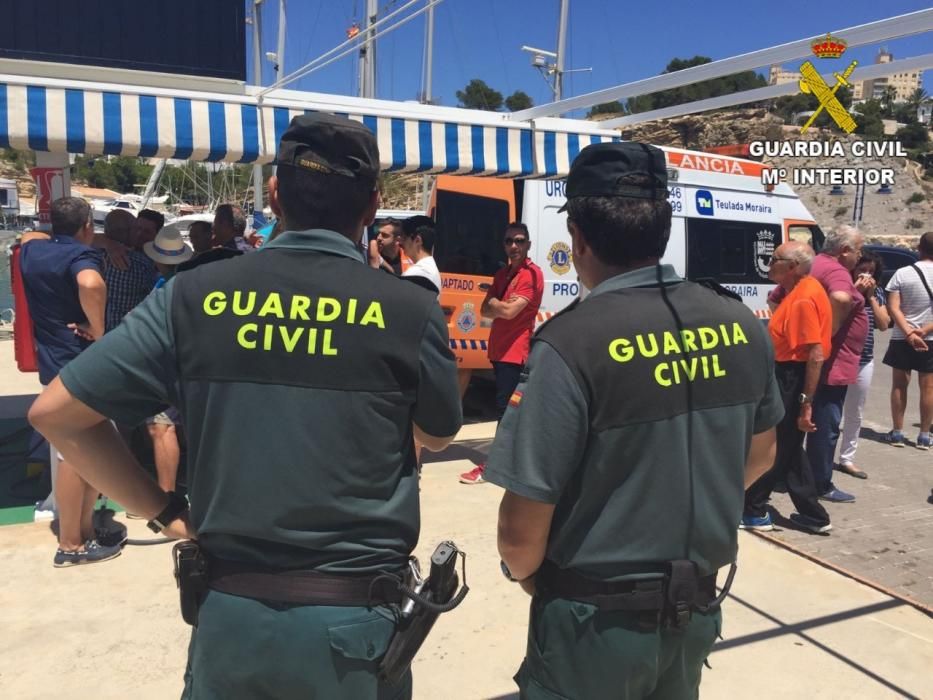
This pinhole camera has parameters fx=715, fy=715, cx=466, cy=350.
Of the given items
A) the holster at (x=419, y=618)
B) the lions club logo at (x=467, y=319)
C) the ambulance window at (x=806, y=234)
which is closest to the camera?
the holster at (x=419, y=618)

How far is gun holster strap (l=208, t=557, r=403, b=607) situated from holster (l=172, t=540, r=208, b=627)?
0.02 metres

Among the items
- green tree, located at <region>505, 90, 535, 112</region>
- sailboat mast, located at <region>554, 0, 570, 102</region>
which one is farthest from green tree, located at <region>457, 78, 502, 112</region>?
sailboat mast, located at <region>554, 0, 570, 102</region>

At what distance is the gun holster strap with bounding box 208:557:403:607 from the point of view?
4.72 feet

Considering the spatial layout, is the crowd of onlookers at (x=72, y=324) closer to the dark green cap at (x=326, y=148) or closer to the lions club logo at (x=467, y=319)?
the dark green cap at (x=326, y=148)

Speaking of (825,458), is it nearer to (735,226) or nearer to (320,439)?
(735,226)

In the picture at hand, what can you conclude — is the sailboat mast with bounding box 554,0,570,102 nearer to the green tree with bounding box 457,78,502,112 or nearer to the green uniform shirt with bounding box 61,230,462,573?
the green uniform shirt with bounding box 61,230,462,573

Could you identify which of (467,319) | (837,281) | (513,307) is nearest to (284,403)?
(513,307)

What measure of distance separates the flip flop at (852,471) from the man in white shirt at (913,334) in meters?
1.32

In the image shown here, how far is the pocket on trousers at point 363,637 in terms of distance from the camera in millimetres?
1445

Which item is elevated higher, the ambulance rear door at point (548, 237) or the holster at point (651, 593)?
the ambulance rear door at point (548, 237)

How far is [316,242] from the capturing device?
4.94 ft

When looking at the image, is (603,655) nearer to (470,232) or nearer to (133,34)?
(133,34)

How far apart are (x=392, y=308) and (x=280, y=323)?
0.74ft

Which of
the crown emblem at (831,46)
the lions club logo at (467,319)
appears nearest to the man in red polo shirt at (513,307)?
the lions club logo at (467,319)
